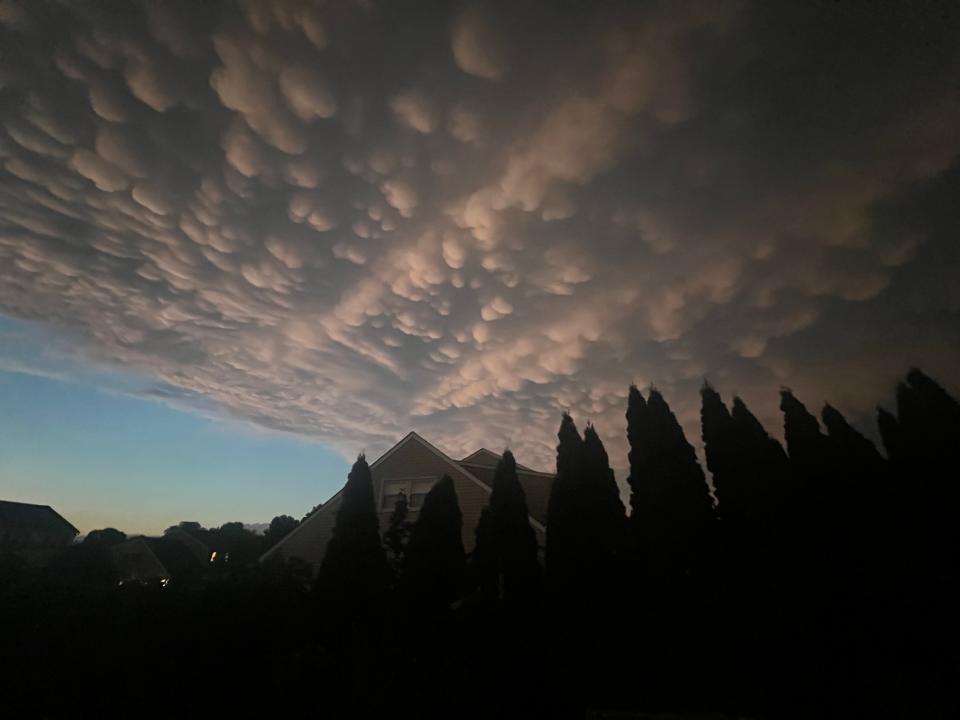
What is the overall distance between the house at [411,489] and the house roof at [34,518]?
49.4 metres

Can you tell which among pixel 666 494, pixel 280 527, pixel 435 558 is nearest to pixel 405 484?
pixel 435 558

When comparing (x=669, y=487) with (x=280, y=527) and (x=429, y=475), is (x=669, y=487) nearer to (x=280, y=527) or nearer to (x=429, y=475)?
(x=429, y=475)

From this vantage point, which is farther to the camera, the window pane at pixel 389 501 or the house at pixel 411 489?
the window pane at pixel 389 501

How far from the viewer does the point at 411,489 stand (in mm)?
21203

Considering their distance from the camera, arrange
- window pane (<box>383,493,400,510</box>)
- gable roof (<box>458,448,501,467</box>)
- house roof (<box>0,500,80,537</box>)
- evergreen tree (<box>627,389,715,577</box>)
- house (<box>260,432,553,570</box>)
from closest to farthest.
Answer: evergreen tree (<box>627,389,715,577</box>)
house (<box>260,432,553,570</box>)
window pane (<box>383,493,400,510</box>)
gable roof (<box>458,448,501,467</box>)
house roof (<box>0,500,80,537</box>)

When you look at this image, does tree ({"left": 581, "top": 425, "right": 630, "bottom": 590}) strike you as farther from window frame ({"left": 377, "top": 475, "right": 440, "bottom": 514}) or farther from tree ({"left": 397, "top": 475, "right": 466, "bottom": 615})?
window frame ({"left": 377, "top": 475, "right": 440, "bottom": 514})

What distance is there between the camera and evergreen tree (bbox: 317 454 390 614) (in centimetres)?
1364

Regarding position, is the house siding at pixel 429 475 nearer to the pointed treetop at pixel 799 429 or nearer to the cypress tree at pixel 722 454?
the cypress tree at pixel 722 454

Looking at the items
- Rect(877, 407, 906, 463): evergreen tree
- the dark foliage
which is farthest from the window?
Rect(877, 407, 906, 463): evergreen tree

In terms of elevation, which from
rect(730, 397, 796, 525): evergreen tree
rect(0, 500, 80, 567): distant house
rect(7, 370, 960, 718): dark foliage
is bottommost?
rect(7, 370, 960, 718): dark foliage

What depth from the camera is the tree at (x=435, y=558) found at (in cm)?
1304

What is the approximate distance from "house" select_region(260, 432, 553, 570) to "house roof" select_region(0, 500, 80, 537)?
49362mm

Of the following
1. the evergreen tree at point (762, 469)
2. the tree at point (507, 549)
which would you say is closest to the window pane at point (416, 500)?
the tree at point (507, 549)

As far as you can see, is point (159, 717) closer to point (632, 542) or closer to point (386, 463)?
point (632, 542)
